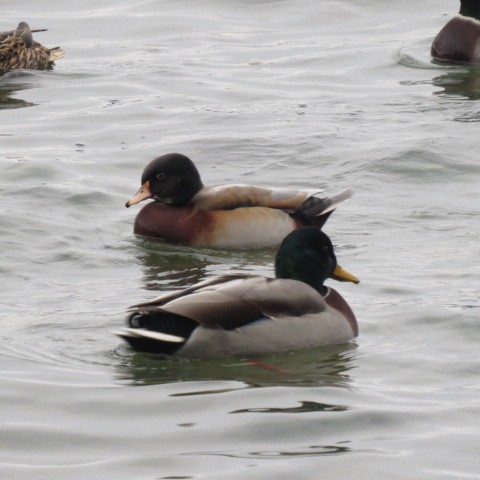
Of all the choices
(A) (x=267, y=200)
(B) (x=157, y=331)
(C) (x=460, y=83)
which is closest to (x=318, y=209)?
(A) (x=267, y=200)

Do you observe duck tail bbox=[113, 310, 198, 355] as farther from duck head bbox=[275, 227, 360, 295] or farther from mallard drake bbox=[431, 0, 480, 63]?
mallard drake bbox=[431, 0, 480, 63]

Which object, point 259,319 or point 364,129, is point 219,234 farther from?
point 364,129

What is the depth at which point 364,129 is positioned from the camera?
1502 cm

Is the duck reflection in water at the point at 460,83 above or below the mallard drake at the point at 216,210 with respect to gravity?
above

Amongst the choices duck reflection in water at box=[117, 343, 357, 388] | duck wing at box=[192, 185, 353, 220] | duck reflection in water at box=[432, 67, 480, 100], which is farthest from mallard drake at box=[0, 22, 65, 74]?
duck reflection in water at box=[117, 343, 357, 388]

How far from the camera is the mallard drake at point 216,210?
11492mm

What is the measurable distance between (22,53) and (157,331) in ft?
32.2

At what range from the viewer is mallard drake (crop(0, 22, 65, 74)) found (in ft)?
57.3

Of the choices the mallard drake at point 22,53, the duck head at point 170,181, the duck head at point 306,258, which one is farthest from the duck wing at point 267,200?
the mallard drake at point 22,53

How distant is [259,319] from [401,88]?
873 cm

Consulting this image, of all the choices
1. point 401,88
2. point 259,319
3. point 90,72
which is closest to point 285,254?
point 259,319

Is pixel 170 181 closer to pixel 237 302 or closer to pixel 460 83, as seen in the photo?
pixel 237 302

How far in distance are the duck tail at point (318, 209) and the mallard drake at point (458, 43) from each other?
676cm

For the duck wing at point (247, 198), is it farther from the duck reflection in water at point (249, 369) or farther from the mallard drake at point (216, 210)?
the duck reflection in water at point (249, 369)
